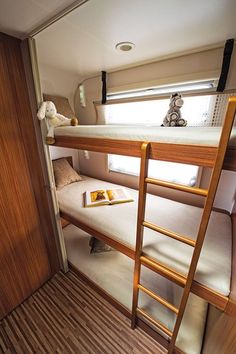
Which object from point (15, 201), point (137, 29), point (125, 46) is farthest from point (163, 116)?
point (15, 201)

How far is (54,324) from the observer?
4.76 feet

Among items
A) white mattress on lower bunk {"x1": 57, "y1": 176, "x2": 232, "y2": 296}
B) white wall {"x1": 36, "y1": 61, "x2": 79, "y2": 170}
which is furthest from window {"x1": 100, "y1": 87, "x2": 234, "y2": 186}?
white wall {"x1": 36, "y1": 61, "x2": 79, "y2": 170}

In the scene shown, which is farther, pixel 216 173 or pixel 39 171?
pixel 39 171

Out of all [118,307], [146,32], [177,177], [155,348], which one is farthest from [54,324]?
[146,32]

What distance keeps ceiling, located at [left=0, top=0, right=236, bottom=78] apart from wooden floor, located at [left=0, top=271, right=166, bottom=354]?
2391mm

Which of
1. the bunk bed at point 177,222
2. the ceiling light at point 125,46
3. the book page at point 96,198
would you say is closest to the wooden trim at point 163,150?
the bunk bed at point 177,222

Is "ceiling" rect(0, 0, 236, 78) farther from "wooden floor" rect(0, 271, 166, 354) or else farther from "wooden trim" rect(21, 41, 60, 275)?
"wooden floor" rect(0, 271, 166, 354)

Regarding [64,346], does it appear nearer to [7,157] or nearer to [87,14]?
[7,157]

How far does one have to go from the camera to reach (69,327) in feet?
4.67

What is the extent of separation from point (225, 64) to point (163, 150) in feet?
4.05

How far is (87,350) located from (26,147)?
1785mm

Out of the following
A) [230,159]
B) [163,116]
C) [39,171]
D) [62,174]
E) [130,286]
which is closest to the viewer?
[230,159]

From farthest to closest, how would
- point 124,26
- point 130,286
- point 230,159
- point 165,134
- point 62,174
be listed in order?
point 62,174
point 130,286
point 124,26
point 165,134
point 230,159

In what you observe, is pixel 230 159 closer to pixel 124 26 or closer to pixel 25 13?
pixel 124 26
